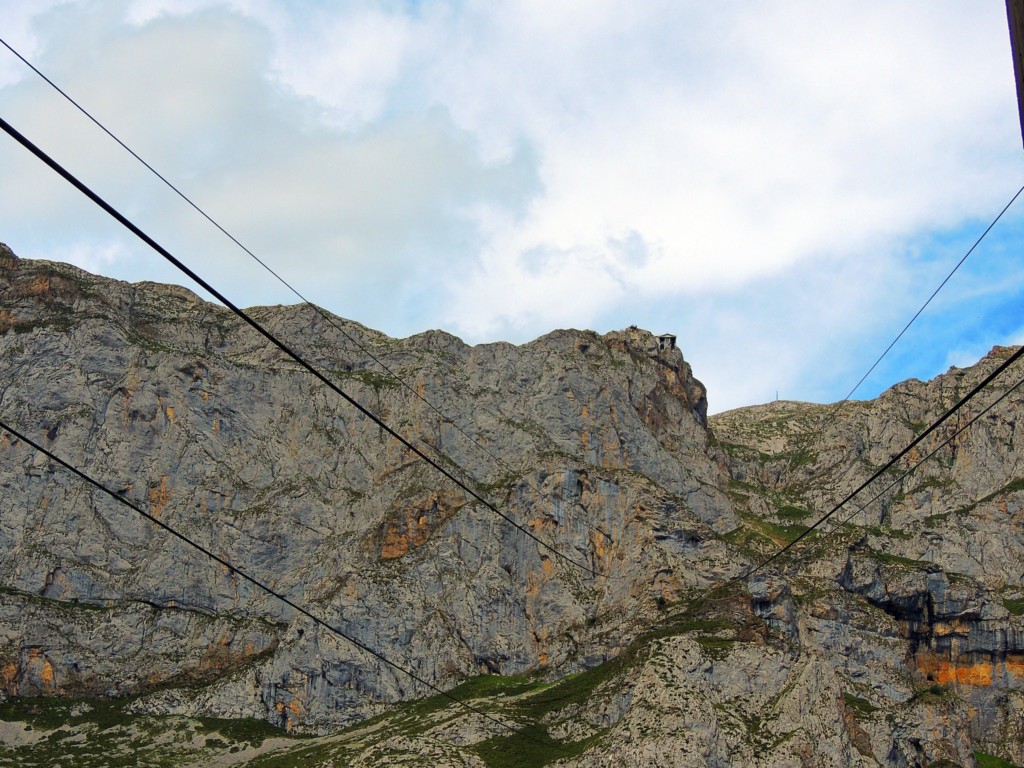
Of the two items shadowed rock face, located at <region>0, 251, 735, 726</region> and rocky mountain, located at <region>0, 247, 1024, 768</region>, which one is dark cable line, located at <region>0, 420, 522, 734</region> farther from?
shadowed rock face, located at <region>0, 251, 735, 726</region>

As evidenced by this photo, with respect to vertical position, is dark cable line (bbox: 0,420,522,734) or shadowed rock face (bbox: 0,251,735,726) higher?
shadowed rock face (bbox: 0,251,735,726)

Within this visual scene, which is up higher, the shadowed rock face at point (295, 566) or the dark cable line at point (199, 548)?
the shadowed rock face at point (295, 566)

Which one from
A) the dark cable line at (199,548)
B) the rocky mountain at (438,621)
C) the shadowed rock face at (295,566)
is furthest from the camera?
the shadowed rock face at (295,566)

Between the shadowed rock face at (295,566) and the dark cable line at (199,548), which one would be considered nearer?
the dark cable line at (199,548)

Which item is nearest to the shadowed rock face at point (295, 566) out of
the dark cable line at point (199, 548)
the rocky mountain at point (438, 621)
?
the rocky mountain at point (438, 621)

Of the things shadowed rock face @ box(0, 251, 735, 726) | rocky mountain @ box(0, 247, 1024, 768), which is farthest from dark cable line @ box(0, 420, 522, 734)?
shadowed rock face @ box(0, 251, 735, 726)

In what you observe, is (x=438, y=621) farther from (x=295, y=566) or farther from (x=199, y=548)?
(x=199, y=548)

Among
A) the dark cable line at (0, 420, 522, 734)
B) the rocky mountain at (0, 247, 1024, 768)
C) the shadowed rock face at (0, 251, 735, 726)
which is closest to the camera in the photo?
the dark cable line at (0, 420, 522, 734)

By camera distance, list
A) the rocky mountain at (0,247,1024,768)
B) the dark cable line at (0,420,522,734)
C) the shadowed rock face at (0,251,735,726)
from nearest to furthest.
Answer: the dark cable line at (0,420,522,734) < the rocky mountain at (0,247,1024,768) < the shadowed rock face at (0,251,735,726)

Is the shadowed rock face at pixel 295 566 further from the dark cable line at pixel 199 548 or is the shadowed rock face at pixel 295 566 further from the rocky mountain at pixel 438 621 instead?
the dark cable line at pixel 199 548

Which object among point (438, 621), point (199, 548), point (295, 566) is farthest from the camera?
point (295, 566)

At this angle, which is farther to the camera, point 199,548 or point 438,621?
point 438,621

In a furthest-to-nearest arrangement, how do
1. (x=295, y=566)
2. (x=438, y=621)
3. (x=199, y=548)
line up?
(x=295, y=566) → (x=438, y=621) → (x=199, y=548)

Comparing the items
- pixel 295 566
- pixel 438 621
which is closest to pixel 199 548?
pixel 438 621
